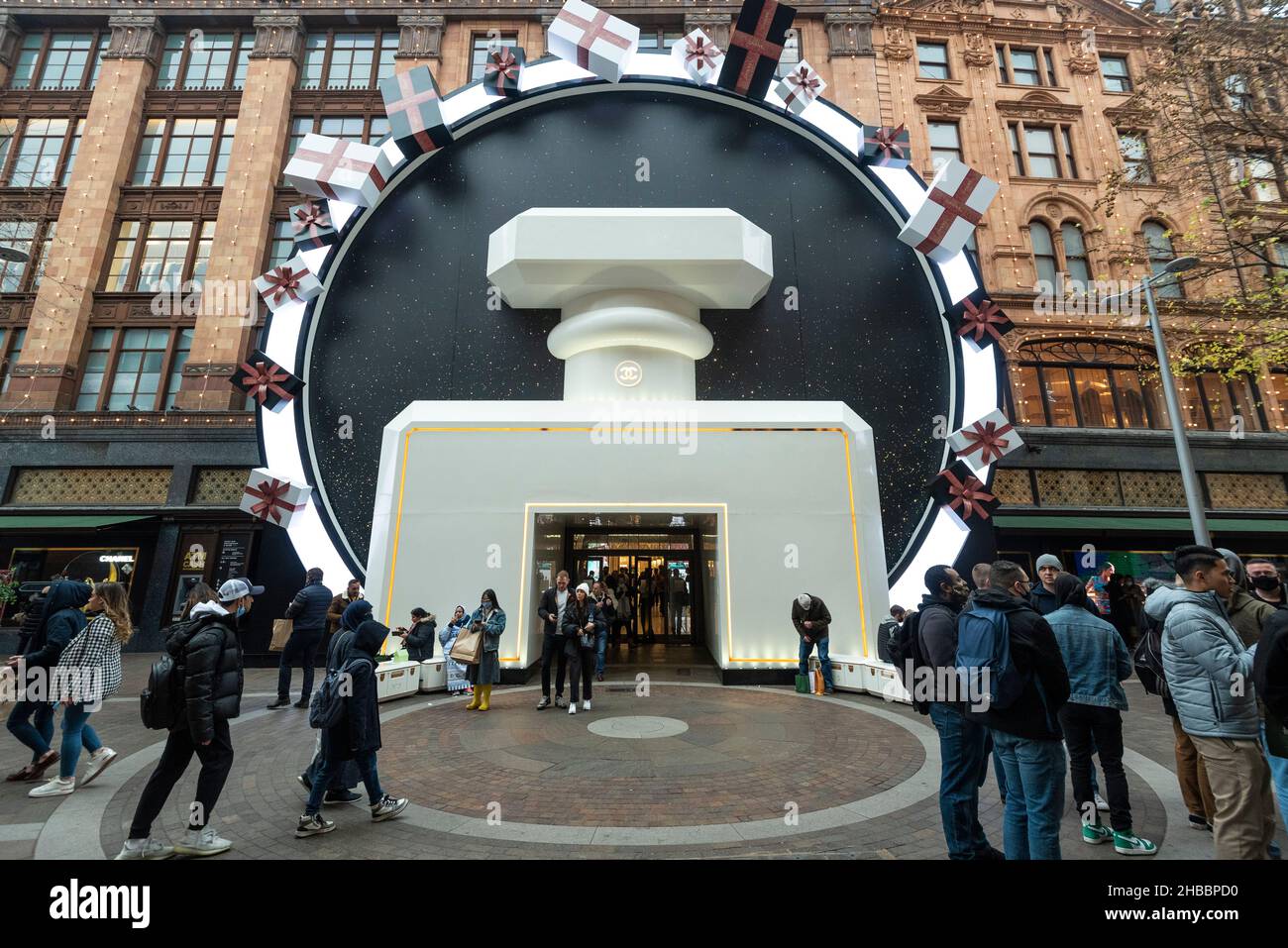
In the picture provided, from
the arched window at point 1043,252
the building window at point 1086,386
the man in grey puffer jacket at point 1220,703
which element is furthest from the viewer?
the arched window at point 1043,252

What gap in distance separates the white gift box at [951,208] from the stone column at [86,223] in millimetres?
23424

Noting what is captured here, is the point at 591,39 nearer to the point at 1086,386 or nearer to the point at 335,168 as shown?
the point at 335,168

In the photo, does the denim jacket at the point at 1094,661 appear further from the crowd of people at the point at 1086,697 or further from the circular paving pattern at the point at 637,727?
the circular paving pattern at the point at 637,727

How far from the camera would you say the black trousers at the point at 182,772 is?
12.8 feet

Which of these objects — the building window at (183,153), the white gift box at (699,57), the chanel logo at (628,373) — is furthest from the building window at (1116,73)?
the building window at (183,153)

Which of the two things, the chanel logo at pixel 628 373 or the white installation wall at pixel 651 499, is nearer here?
the white installation wall at pixel 651 499

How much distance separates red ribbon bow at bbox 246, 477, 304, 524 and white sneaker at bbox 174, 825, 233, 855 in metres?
8.03

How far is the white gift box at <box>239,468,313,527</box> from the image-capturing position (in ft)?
36.0

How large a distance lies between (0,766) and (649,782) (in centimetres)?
670

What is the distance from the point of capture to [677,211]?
11.3m

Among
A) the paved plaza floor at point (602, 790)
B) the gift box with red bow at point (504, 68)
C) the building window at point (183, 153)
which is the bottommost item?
the paved plaza floor at point (602, 790)

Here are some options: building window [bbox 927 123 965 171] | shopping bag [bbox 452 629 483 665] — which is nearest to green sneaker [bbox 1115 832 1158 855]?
shopping bag [bbox 452 629 483 665]

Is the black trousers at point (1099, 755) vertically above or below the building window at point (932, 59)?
below

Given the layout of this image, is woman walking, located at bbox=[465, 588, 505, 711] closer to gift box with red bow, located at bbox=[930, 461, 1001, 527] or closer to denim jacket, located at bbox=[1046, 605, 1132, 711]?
denim jacket, located at bbox=[1046, 605, 1132, 711]
